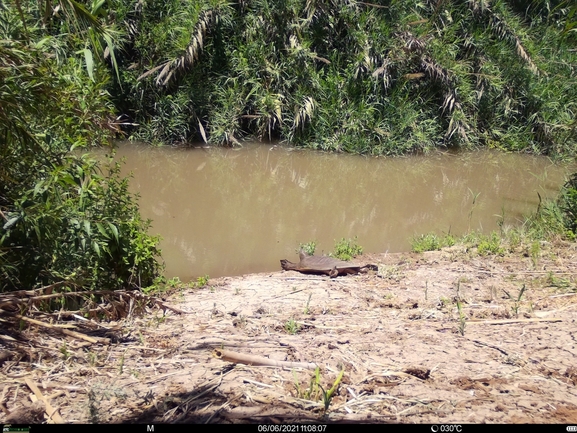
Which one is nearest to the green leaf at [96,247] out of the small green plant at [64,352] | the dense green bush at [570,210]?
the small green plant at [64,352]

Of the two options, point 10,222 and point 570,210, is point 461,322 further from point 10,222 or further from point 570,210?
point 570,210

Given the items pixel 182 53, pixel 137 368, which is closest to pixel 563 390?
A: pixel 137 368

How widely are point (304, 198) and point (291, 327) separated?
16.4 feet

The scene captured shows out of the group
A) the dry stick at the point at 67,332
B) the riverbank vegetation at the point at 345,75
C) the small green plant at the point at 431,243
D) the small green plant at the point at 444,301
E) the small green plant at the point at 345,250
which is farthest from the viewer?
the riverbank vegetation at the point at 345,75

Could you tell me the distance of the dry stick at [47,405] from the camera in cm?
281

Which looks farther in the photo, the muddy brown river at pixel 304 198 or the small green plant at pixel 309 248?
the muddy brown river at pixel 304 198

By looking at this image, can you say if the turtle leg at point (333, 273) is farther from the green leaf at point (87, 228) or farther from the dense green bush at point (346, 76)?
the dense green bush at point (346, 76)

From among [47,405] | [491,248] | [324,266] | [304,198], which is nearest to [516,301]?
[491,248]

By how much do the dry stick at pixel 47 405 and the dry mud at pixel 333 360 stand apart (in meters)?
0.02

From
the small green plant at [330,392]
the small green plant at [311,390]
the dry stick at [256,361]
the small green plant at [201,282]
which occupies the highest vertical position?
the small green plant at [330,392]

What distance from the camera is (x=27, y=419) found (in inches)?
111

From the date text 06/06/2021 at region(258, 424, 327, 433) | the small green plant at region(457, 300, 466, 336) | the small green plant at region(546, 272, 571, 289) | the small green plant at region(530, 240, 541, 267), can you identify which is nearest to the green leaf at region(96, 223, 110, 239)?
the date text 06/06/2021 at region(258, 424, 327, 433)

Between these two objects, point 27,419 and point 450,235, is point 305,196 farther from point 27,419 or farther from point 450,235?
point 27,419

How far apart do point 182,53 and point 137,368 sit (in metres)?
7.97
